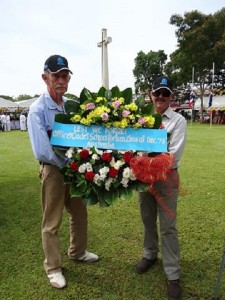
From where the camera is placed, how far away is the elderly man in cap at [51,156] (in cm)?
306

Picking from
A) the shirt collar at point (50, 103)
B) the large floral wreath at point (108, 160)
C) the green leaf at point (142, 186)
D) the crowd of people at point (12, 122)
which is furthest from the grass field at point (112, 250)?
the crowd of people at point (12, 122)

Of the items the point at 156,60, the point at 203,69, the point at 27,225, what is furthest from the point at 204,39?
the point at 27,225

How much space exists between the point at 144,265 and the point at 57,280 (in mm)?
942

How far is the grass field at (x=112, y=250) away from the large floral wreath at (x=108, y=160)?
0.81m

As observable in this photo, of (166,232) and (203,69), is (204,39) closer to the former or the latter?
(203,69)

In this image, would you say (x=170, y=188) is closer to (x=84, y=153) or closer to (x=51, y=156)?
(x=84, y=153)

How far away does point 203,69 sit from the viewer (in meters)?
35.1

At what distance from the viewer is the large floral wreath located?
281 centimetres

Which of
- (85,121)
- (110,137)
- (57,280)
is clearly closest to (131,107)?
(110,137)

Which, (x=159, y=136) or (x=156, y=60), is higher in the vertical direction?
(x=156, y=60)

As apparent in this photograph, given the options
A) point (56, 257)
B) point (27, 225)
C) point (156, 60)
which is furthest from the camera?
point (156, 60)

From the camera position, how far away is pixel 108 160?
2.84m

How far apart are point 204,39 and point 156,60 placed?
28.3 m

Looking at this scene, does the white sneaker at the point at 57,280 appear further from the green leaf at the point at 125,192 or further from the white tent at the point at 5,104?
the white tent at the point at 5,104
